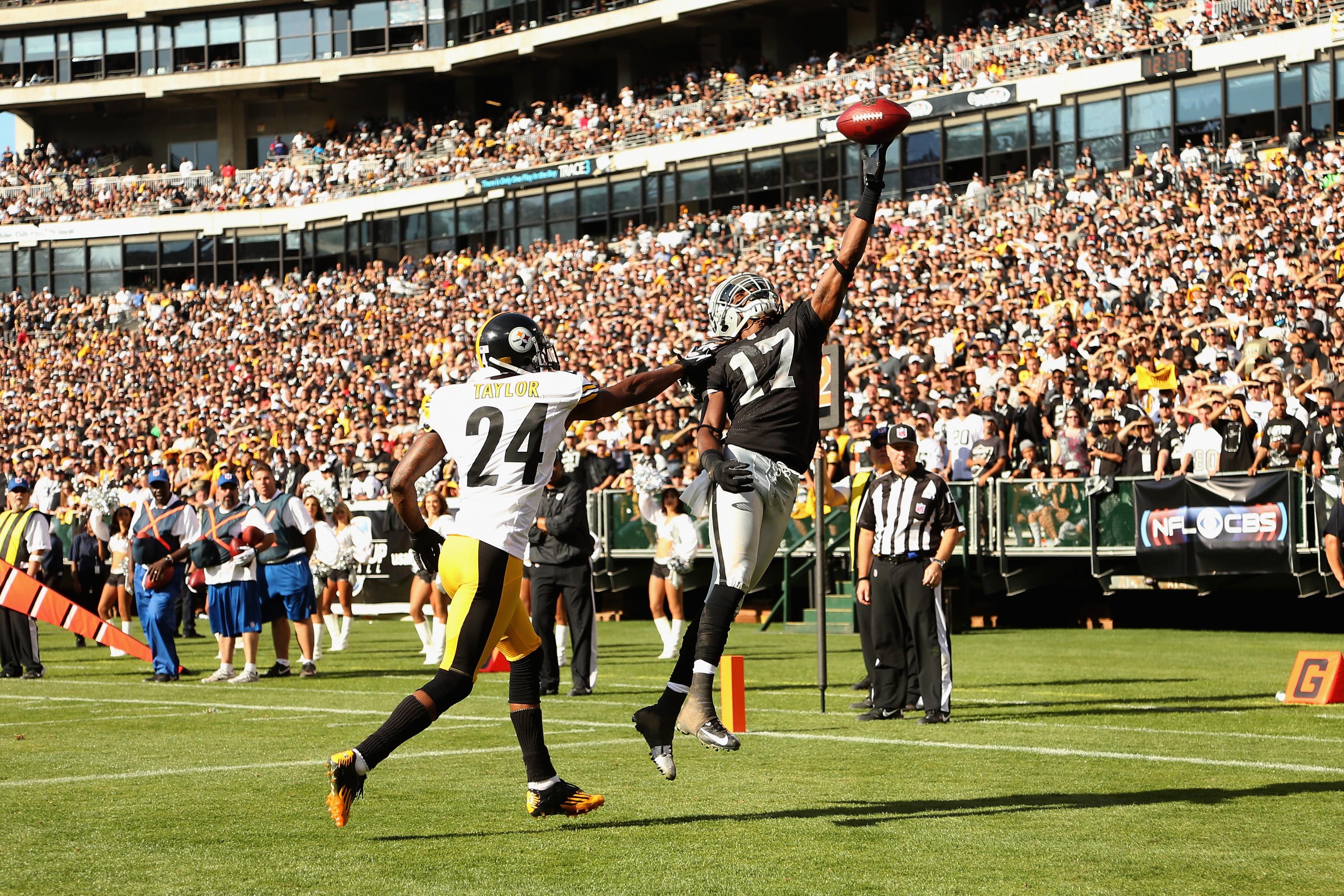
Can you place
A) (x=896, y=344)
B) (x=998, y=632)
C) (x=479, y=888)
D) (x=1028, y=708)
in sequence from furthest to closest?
1. (x=896, y=344)
2. (x=998, y=632)
3. (x=1028, y=708)
4. (x=479, y=888)

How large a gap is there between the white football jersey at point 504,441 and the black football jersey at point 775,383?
31.2 inches

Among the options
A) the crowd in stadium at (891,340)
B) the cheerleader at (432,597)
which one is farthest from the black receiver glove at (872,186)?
the crowd in stadium at (891,340)

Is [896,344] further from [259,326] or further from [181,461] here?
[259,326]

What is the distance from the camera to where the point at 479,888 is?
18.6 ft

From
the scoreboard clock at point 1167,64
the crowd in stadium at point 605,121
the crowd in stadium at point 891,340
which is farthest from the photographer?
the crowd in stadium at point 605,121

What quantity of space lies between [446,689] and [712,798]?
1503 mm

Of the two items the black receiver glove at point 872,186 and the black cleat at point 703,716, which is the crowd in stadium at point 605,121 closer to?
the black receiver glove at point 872,186

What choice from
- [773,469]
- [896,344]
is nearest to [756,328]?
[773,469]

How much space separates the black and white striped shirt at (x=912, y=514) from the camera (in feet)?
36.2

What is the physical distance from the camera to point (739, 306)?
773cm

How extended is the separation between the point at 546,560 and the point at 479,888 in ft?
25.4

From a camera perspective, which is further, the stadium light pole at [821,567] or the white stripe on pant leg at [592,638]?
the white stripe on pant leg at [592,638]

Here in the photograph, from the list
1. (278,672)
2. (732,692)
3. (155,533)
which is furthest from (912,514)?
(155,533)

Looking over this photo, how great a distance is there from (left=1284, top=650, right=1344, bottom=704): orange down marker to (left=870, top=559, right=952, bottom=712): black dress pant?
257 centimetres
